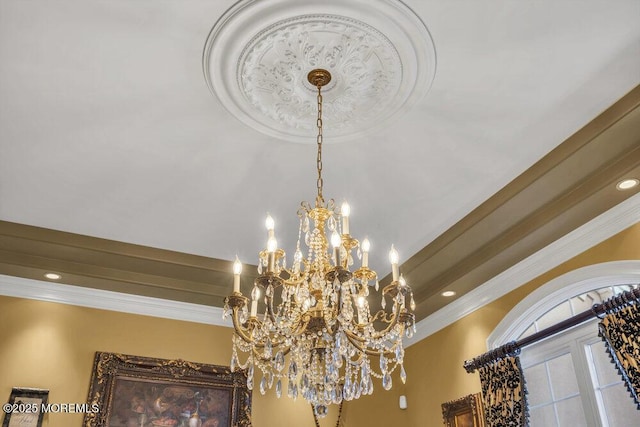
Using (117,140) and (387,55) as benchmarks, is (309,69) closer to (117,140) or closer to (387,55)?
(387,55)

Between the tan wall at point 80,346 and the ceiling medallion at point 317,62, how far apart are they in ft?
9.03

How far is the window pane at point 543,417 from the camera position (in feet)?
14.3

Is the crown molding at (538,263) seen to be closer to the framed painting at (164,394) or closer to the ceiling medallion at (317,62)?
the ceiling medallion at (317,62)

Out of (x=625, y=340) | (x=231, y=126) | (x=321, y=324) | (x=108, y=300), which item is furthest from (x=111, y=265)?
(x=625, y=340)

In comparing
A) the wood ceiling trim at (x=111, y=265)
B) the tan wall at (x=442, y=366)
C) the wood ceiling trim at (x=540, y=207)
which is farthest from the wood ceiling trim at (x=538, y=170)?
the wood ceiling trim at (x=111, y=265)

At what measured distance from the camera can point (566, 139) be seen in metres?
3.54

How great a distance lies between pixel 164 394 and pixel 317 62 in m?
3.44

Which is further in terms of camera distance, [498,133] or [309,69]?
[498,133]

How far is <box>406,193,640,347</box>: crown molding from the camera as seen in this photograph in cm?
392

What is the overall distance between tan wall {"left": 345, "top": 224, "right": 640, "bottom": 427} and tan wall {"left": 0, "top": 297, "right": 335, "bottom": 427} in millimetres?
619

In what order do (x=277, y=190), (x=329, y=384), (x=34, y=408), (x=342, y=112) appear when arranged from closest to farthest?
(x=329, y=384) → (x=342, y=112) → (x=277, y=190) → (x=34, y=408)

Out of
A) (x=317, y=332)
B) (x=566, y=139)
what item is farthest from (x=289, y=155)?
(x=566, y=139)

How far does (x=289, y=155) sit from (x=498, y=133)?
130cm

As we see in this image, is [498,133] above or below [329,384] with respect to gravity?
above
